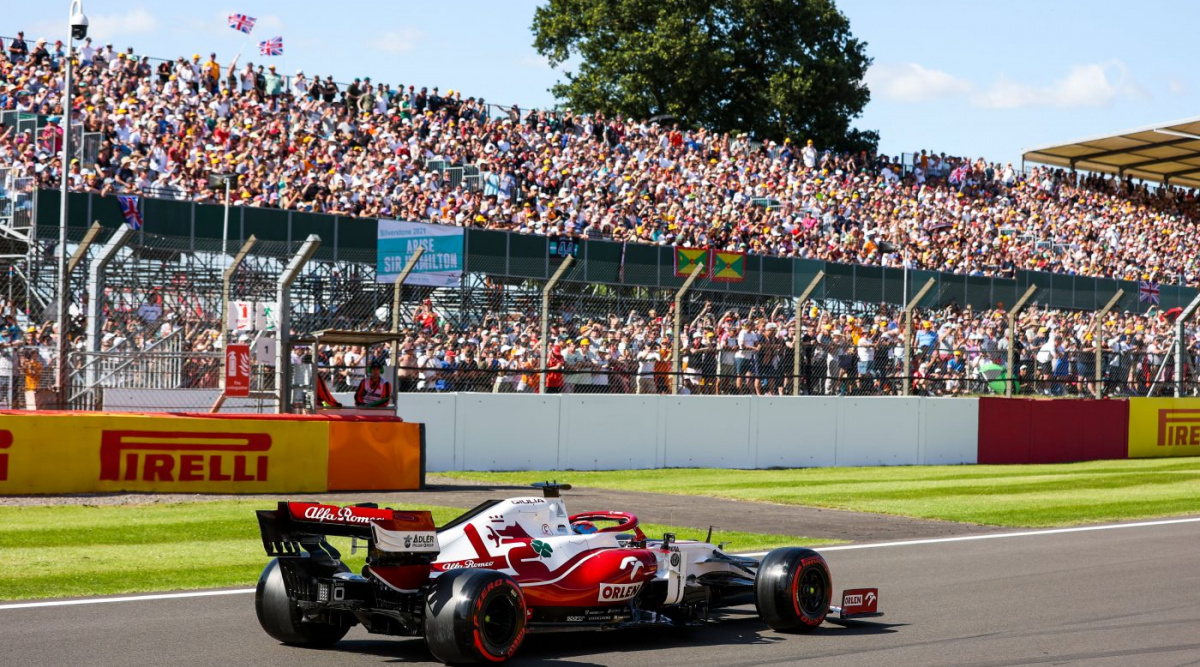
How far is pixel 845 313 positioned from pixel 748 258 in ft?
17.9

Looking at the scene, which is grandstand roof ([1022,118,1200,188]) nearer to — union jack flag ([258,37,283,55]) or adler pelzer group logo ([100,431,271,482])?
union jack flag ([258,37,283,55])

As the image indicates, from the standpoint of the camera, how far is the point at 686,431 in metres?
21.8

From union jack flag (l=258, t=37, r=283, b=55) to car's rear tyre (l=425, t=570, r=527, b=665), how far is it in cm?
2864

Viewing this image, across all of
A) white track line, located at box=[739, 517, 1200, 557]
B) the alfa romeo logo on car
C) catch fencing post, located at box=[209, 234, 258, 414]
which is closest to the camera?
the alfa romeo logo on car

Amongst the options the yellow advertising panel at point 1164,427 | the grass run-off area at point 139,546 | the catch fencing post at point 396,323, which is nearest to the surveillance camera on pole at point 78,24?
the catch fencing post at point 396,323

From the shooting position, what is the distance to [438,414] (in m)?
19.6

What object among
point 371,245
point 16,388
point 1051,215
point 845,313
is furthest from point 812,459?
point 1051,215

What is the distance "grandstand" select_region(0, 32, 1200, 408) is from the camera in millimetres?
18312

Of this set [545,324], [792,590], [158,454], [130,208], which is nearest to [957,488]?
[545,324]

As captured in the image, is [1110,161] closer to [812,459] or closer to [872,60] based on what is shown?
[872,60]

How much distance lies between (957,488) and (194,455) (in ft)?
32.9

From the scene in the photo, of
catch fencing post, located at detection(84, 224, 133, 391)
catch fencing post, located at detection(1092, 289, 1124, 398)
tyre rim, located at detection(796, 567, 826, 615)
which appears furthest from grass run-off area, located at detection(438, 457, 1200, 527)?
tyre rim, located at detection(796, 567, 826, 615)

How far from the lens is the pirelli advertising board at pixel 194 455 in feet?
49.3

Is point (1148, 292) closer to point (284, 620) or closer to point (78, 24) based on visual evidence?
point (78, 24)
